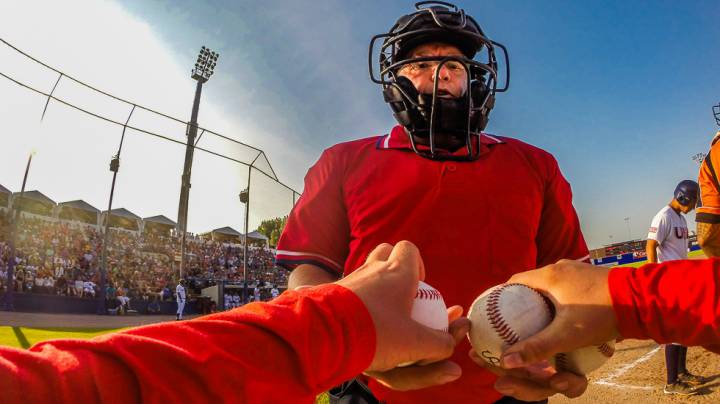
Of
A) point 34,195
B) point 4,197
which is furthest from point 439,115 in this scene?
point 4,197

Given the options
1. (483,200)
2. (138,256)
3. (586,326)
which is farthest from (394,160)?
(138,256)

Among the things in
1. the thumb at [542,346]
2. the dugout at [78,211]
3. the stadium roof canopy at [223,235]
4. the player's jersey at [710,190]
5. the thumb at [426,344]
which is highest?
the dugout at [78,211]

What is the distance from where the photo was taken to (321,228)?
224 centimetres

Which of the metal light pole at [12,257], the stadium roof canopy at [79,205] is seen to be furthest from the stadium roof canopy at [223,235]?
the metal light pole at [12,257]

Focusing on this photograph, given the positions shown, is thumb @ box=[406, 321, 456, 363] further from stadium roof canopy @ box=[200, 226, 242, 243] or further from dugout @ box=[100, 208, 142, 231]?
stadium roof canopy @ box=[200, 226, 242, 243]

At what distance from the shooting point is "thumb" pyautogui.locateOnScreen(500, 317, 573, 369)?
1403 mm

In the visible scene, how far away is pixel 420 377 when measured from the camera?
1.31 metres

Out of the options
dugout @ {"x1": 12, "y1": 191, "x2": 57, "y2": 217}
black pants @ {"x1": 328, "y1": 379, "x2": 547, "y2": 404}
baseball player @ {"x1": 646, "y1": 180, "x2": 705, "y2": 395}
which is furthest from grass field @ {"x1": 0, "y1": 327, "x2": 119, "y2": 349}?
baseball player @ {"x1": 646, "y1": 180, "x2": 705, "y2": 395}

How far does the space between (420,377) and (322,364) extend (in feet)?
1.84

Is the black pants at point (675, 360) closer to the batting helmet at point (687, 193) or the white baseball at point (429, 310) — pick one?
the batting helmet at point (687, 193)

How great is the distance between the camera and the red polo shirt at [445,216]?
1.98m

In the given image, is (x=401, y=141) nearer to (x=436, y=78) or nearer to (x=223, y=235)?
(x=436, y=78)

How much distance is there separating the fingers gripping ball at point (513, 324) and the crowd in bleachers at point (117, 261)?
45.1ft

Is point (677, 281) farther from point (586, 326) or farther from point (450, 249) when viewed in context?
point (450, 249)
